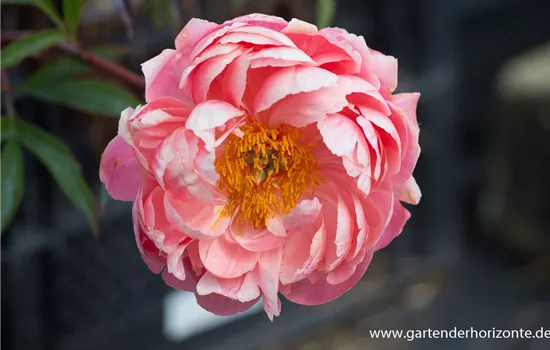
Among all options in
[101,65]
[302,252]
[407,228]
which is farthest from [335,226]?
[407,228]

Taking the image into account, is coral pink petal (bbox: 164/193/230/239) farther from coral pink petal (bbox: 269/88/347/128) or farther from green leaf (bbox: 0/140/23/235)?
green leaf (bbox: 0/140/23/235)

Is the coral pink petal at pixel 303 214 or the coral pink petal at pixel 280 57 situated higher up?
the coral pink petal at pixel 280 57

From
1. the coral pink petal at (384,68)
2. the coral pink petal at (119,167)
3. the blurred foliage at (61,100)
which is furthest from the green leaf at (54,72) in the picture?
the coral pink petal at (384,68)

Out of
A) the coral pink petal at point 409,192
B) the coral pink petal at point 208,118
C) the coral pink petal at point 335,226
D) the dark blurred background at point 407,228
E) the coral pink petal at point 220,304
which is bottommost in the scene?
the dark blurred background at point 407,228

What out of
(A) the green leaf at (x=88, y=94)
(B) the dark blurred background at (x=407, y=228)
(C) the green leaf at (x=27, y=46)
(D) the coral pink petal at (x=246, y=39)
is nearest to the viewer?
(D) the coral pink petal at (x=246, y=39)

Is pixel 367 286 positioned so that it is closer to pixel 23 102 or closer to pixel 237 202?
pixel 23 102

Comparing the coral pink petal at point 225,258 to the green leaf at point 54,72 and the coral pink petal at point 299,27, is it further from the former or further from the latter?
the green leaf at point 54,72
